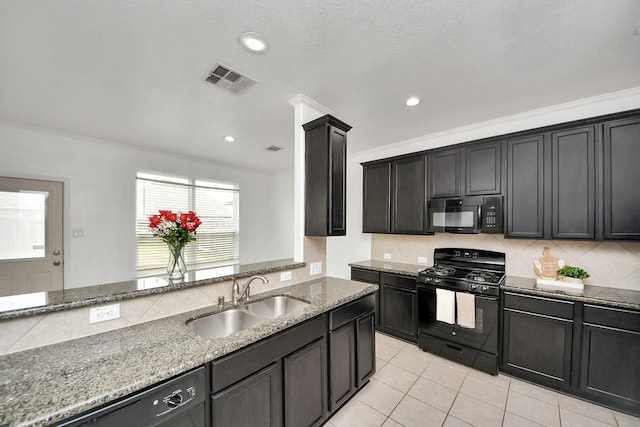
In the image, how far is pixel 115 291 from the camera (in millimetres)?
1510

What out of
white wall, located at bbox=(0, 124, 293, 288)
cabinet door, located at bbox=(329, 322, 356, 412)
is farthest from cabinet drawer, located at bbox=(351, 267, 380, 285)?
white wall, located at bbox=(0, 124, 293, 288)

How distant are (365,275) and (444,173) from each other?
1.72 metres

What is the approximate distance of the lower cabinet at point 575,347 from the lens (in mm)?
1940

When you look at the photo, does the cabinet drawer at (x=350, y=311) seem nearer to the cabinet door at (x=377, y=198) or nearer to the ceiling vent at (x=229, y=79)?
the cabinet door at (x=377, y=198)

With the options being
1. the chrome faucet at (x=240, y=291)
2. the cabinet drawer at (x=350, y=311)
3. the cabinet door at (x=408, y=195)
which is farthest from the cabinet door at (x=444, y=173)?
the chrome faucet at (x=240, y=291)

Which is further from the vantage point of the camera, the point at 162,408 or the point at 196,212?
the point at 196,212

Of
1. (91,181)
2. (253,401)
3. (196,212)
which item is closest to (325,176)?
(253,401)

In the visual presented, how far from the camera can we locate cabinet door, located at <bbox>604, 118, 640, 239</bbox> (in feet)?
6.81

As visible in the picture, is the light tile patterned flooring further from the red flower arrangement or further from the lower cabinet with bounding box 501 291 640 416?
the red flower arrangement

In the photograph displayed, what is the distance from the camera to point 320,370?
70.1 inches

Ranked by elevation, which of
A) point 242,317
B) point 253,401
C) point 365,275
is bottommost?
point 253,401

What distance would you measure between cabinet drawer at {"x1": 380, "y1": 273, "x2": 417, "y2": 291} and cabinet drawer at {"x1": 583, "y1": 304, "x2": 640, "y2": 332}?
1.46 m

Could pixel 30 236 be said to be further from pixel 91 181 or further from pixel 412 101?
pixel 412 101

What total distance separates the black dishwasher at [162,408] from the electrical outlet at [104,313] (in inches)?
26.4
